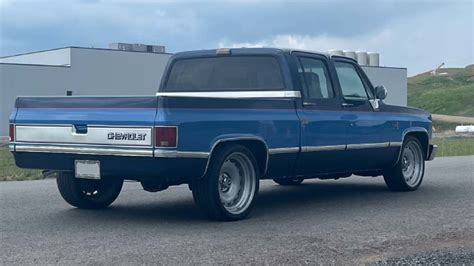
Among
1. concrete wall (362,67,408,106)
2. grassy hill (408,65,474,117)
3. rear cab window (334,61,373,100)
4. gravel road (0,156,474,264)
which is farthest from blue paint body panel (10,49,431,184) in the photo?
grassy hill (408,65,474,117)

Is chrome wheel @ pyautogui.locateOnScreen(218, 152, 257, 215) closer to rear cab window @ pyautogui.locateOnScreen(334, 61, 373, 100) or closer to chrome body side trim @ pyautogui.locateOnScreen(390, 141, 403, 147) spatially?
rear cab window @ pyautogui.locateOnScreen(334, 61, 373, 100)

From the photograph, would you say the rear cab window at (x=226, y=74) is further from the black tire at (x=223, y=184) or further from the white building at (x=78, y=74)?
the white building at (x=78, y=74)

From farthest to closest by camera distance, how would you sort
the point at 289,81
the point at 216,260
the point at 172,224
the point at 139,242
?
1. the point at 289,81
2. the point at 172,224
3. the point at 139,242
4. the point at 216,260

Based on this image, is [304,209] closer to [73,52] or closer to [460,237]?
[460,237]

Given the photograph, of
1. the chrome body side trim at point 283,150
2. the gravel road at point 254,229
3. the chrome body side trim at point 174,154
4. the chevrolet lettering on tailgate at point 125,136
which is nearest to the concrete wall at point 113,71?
the gravel road at point 254,229

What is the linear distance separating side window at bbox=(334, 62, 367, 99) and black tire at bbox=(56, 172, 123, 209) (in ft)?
10.5

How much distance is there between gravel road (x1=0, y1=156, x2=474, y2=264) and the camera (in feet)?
22.4

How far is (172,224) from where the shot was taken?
334 inches

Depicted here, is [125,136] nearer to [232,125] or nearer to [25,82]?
[232,125]

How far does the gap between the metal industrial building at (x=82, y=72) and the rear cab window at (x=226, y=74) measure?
115ft

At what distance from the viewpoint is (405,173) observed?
1191 centimetres

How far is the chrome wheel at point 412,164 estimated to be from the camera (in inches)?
468

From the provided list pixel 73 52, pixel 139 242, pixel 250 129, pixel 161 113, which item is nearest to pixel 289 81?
pixel 250 129

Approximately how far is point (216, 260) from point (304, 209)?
3432mm
